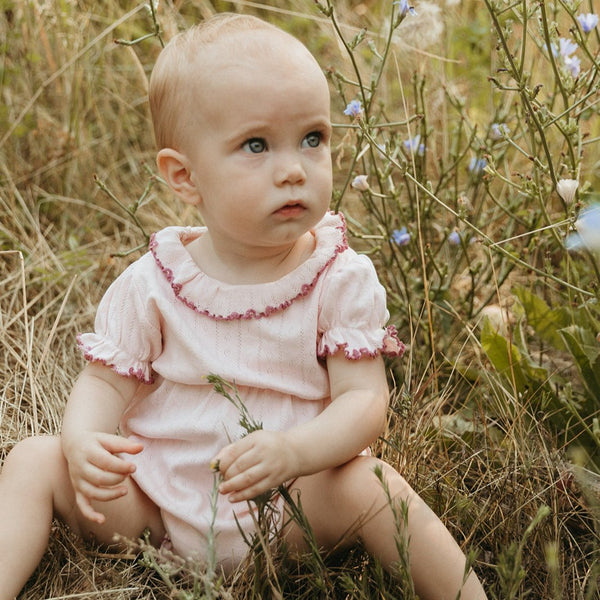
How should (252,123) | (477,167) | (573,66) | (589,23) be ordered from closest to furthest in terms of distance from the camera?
(252,123)
(589,23)
(573,66)
(477,167)

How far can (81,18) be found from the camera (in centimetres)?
316

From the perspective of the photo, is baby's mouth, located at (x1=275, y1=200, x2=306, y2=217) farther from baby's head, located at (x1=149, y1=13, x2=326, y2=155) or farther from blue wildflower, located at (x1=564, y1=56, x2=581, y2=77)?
blue wildflower, located at (x1=564, y1=56, x2=581, y2=77)

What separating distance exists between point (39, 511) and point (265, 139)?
2.64ft

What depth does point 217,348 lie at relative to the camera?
1.67 metres

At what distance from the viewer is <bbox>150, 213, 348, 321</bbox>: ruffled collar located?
1649 mm

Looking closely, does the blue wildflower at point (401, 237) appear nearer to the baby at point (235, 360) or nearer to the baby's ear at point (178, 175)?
the baby at point (235, 360)

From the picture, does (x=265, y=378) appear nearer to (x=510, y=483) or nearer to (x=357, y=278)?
(x=357, y=278)

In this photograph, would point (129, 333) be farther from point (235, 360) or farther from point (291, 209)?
point (291, 209)

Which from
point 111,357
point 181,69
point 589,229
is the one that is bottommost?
point 111,357

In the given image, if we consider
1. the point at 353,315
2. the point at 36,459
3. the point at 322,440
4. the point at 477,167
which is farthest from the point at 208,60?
the point at 477,167

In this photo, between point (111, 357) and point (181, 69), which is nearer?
point (181, 69)

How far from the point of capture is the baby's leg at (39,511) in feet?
5.24

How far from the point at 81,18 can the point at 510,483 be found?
2.32 m

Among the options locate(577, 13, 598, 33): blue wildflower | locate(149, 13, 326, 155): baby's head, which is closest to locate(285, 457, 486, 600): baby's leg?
locate(149, 13, 326, 155): baby's head
